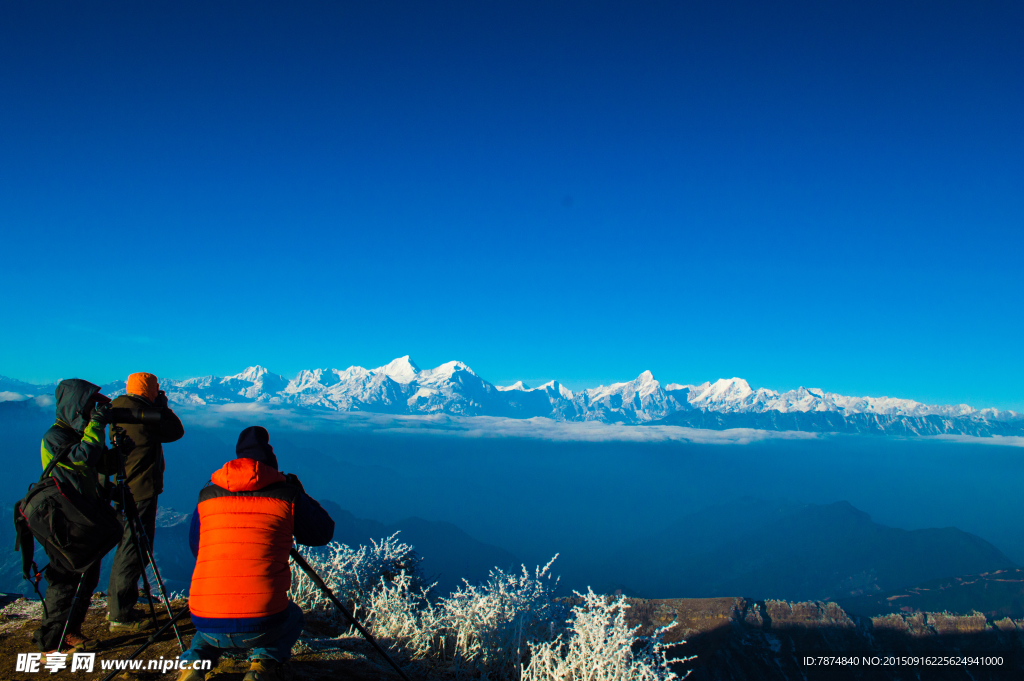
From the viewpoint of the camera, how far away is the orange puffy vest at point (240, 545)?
3912mm

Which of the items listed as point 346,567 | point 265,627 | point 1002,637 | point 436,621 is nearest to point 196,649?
point 265,627

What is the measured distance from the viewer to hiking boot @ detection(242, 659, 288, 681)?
390cm

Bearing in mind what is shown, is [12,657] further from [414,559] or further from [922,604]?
[922,604]

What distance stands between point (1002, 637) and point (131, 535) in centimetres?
21418

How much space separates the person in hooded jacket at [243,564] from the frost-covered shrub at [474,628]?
3.29 metres

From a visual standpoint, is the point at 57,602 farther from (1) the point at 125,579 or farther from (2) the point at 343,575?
(2) the point at 343,575

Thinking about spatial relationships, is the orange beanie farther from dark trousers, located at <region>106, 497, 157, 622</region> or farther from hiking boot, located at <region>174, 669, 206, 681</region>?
hiking boot, located at <region>174, 669, 206, 681</region>

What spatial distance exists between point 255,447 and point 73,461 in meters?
2.13

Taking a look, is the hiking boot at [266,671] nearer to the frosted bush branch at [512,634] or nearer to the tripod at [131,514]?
the tripod at [131,514]

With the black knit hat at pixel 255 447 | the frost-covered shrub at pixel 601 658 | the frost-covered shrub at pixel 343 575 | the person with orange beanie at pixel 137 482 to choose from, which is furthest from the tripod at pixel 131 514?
the frost-covered shrub at pixel 601 658

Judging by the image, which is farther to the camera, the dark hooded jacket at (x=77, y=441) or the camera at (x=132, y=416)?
the camera at (x=132, y=416)

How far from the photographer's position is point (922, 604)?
197 meters

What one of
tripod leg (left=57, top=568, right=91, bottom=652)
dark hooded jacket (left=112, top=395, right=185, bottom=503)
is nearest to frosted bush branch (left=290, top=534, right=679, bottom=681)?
tripod leg (left=57, top=568, right=91, bottom=652)

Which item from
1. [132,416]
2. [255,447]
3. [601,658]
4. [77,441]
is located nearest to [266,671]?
[255,447]
